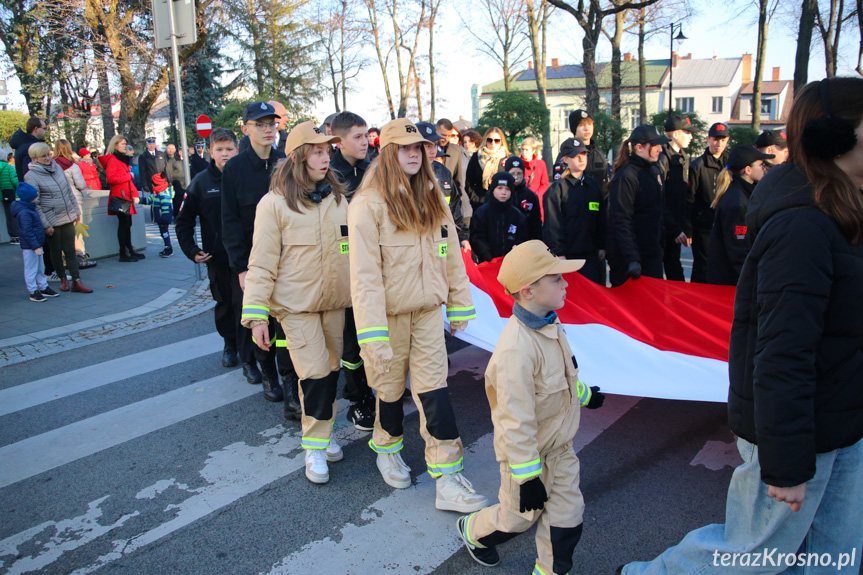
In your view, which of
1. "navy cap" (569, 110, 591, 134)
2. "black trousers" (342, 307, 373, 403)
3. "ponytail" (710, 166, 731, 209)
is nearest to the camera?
"black trousers" (342, 307, 373, 403)

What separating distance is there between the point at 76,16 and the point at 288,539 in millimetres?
26551

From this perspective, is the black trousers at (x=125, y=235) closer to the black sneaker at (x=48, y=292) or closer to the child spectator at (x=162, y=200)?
the child spectator at (x=162, y=200)

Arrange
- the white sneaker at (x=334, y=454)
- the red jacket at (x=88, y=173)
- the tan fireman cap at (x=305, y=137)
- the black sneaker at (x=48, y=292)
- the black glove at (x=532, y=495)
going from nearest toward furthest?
the black glove at (x=532, y=495) → the tan fireman cap at (x=305, y=137) → the white sneaker at (x=334, y=454) → the black sneaker at (x=48, y=292) → the red jacket at (x=88, y=173)

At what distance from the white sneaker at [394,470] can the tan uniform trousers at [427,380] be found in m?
0.28

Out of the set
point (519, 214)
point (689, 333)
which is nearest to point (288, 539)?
point (689, 333)

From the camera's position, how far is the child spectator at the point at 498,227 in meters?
6.57

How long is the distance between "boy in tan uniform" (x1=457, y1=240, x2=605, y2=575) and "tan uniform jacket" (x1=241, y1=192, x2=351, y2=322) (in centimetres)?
147

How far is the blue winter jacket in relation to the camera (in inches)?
336

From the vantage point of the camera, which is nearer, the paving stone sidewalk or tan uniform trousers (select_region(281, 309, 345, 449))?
tan uniform trousers (select_region(281, 309, 345, 449))

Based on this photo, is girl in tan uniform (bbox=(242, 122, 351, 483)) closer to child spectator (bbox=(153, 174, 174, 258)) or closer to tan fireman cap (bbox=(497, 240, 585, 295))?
tan fireman cap (bbox=(497, 240, 585, 295))

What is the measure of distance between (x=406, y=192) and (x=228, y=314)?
3.10 meters

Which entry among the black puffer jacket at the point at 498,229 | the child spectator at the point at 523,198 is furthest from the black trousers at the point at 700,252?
the black puffer jacket at the point at 498,229

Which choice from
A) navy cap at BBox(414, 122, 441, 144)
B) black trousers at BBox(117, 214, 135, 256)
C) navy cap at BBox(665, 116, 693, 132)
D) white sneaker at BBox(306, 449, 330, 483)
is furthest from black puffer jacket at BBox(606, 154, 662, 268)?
black trousers at BBox(117, 214, 135, 256)

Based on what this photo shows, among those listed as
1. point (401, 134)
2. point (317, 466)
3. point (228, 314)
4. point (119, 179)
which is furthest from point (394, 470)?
point (119, 179)
